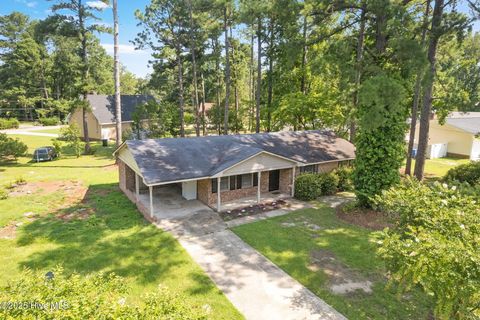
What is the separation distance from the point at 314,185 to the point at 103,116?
2989 cm

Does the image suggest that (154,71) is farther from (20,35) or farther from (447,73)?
(20,35)

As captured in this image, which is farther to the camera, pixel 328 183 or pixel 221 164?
pixel 328 183

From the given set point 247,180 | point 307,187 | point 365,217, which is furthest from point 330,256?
point 247,180

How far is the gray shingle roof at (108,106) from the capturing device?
3706 cm

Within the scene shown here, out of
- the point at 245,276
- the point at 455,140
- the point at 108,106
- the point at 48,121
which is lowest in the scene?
the point at 245,276

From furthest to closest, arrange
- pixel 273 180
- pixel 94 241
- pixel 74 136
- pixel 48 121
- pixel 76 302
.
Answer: pixel 48 121, pixel 74 136, pixel 273 180, pixel 94 241, pixel 76 302

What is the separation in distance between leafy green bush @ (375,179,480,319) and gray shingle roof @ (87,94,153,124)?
3501cm

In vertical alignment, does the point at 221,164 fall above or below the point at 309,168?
above

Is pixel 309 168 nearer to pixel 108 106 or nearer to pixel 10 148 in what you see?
pixel 10 148

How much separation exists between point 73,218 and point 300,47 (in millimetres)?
15645

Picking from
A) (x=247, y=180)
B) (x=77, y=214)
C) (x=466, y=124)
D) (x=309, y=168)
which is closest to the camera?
(x=77, y=214)

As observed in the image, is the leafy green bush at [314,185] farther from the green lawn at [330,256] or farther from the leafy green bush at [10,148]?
the leafy green bush at [10,148]

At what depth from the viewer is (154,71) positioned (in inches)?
1287

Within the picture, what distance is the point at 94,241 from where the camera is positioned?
1200 cm
